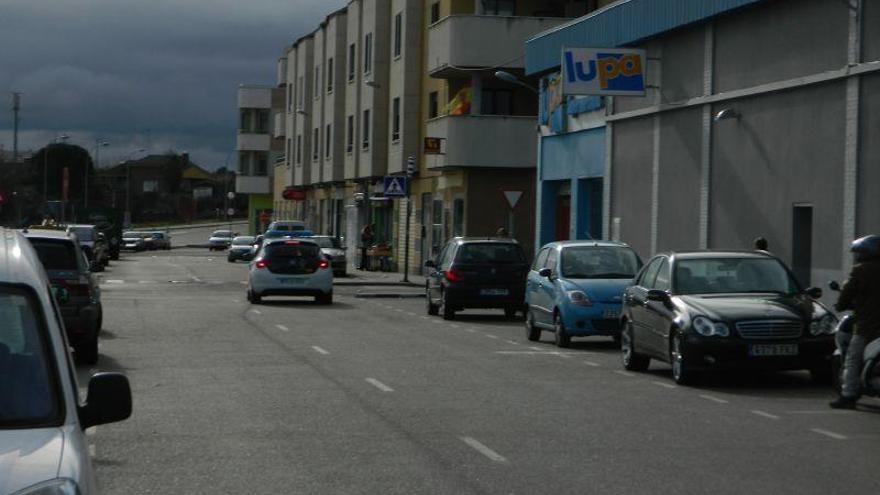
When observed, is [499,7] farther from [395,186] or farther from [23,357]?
[23,357]

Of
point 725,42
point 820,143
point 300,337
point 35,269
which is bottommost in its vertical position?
point 300,337

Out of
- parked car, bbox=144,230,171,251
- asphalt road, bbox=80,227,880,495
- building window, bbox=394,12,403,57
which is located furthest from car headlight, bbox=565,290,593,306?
parked car, bbox=144,230,171,251

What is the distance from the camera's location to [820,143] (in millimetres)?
25641

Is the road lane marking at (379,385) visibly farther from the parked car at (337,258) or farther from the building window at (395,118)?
the building window at (395,118)

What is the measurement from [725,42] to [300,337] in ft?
35.4

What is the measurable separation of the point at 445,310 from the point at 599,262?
23.8 feet

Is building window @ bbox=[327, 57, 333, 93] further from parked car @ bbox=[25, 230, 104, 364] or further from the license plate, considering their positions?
the license plate

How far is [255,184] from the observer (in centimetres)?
11769

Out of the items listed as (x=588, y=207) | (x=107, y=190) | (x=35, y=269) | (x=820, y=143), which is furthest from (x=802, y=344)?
(x=107, y=190)

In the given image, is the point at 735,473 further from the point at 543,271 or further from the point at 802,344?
the point at 543,271

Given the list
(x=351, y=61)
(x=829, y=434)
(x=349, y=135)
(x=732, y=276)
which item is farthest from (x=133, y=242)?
(x=829, y=434)

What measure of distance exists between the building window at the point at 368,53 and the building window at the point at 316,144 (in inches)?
502

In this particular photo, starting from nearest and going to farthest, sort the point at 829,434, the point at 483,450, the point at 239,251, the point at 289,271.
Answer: the point at 483,450
the point at 829,434
the point at 289,271
the point at 239,251

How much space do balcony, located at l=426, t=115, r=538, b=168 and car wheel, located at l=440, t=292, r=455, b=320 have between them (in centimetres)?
2028
